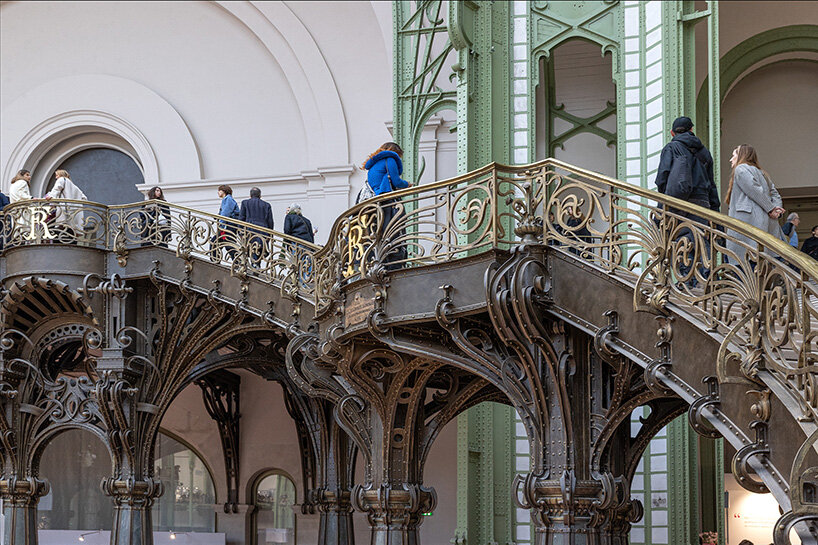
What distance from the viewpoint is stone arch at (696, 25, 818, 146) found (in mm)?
17000

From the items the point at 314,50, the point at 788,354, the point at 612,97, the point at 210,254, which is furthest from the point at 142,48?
the point at 788,354

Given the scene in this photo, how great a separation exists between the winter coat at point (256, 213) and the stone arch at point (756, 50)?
6.41 meters

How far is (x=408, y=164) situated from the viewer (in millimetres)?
15461

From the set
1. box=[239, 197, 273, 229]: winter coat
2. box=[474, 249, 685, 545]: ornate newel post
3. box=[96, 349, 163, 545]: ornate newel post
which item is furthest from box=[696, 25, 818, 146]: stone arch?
box=[96, 349, 163, 545]: ornate newel post

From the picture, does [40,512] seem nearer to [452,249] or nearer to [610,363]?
[452,249]

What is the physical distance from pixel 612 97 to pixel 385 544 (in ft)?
25.6

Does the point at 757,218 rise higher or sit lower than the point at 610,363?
higher

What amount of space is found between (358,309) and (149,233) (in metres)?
6.12

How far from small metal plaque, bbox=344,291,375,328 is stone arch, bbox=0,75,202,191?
10.9 metres

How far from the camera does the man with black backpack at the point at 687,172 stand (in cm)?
1007

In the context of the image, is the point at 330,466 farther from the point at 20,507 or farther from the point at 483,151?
the point at 483,151

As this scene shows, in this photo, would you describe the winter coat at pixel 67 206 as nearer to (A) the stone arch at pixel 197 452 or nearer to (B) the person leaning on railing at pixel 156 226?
(B) the person leaning on railing at pixel 156 226

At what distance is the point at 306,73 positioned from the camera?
69.5 ft

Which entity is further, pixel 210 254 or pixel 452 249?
pixel 210 254
